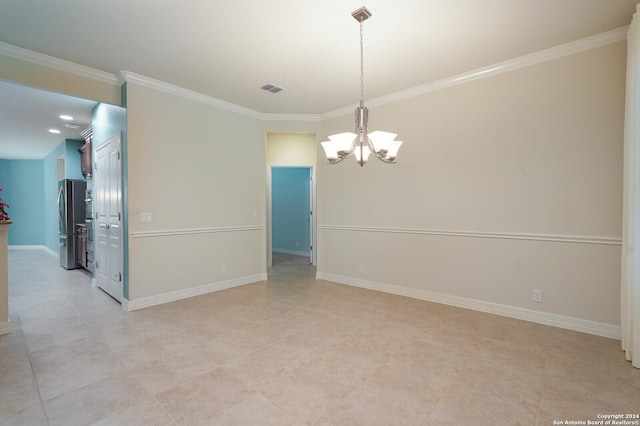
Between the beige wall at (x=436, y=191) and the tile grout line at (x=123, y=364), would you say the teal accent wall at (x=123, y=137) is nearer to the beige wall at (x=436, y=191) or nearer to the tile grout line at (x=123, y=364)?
the beige wall at (x=436, y=191)

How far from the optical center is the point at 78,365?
7.57 feet

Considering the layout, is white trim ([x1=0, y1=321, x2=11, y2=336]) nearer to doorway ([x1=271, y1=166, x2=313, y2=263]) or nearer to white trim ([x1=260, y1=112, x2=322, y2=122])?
white trim ([x1=260, y1=112, x2=322, y2=122])

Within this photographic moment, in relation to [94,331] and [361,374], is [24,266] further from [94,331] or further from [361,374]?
[361,374]

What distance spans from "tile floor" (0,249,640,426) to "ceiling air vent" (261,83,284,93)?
110 inches

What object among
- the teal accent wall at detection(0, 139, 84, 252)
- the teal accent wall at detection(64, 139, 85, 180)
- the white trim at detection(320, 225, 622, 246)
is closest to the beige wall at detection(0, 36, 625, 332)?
the white trim at detection(320, 225, 622, 246)

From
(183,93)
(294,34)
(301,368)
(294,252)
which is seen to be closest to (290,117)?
(183,93)

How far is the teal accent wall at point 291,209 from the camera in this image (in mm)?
7559

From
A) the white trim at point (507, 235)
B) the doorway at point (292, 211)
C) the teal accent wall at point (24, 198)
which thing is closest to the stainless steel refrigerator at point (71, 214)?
the doorway at point (292, 211)

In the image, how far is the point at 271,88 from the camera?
3916 mm

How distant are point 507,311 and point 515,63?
8.77 ft

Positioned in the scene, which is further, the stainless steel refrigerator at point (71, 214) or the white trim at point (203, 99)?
the stainless steel refrigerator at point (71, 214)

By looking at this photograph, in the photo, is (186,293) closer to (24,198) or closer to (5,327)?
(5,327)

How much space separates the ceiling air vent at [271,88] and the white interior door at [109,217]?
1910mm

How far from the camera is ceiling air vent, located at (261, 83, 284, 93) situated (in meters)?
3.82
